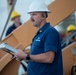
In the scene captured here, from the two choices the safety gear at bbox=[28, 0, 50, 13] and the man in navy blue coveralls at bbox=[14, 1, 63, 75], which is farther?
the safety gear at bbox=[28, 0, 50, 13]

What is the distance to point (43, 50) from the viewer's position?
3.38m

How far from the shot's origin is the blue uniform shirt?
10.9 ft

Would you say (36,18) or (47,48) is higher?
(36,18)

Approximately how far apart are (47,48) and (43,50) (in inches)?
4.1

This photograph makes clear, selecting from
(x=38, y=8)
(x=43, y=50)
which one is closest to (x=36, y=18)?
(x=38, y=8)

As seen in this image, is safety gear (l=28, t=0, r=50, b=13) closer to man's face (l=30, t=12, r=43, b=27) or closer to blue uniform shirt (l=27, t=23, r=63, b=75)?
man's face (l=30, t=12, r=43, b=27)

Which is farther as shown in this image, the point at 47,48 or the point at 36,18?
the point at 36,18

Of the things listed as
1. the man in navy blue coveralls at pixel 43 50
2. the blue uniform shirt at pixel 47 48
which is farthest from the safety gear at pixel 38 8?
the blue uniform shirt at pixel 47 48

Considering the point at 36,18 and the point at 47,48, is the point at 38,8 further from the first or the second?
the point at 47,48

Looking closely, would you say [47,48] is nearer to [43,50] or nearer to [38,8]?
[43,50]

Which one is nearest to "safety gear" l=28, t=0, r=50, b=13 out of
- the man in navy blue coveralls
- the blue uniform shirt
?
the man in navy blue coveralls

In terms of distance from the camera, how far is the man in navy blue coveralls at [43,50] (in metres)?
3.29

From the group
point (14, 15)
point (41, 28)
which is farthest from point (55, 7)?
point (14, 15)

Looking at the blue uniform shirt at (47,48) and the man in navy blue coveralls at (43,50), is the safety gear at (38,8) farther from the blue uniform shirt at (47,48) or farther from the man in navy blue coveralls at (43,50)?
the blue uniform shirt at (47,48)
